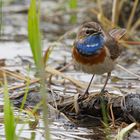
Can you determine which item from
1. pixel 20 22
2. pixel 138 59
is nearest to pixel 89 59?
pixel 138 59

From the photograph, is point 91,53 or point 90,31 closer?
point 90,31

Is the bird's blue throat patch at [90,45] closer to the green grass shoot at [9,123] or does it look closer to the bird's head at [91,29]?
the bird's head at [91,29]

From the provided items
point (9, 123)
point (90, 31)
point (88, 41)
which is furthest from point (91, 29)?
point (9, 123)

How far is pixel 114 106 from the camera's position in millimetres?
4859

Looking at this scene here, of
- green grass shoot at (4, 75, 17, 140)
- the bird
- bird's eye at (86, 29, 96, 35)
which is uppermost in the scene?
bird's eye at (86, 29, 96, 35)

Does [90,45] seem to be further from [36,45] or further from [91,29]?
[36,45]

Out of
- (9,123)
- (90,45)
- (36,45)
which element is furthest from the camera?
(90,45)

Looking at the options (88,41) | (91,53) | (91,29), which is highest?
(91,29)

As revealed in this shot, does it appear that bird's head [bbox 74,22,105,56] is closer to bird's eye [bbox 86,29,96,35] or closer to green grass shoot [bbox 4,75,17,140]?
bird's eye [bbox 86,29,96,35]

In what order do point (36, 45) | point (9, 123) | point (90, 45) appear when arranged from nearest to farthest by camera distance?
point (36, 45) < point (9, 123) < point (90, 45)

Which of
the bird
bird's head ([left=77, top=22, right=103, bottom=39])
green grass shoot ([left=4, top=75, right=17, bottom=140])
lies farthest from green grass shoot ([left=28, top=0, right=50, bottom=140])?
the bird

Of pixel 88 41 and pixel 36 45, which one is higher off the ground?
pixel 36 45

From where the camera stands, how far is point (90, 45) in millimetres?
5348

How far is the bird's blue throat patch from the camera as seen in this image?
5342mm
